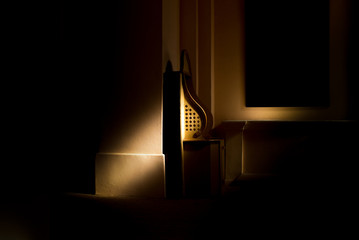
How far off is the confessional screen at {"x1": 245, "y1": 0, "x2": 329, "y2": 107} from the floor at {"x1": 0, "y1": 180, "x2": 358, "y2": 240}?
5.11 ft

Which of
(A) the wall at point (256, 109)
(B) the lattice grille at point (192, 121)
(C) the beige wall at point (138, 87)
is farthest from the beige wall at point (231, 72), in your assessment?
(C) the beige wall at point (138, 87)

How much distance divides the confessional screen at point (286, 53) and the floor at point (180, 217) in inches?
61.3

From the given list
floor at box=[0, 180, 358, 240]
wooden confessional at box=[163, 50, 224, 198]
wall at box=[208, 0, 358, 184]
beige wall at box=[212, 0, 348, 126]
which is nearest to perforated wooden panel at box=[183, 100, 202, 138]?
wooden confessional at box=[163, 50, 224, 198]

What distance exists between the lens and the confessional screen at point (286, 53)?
4.47 meters

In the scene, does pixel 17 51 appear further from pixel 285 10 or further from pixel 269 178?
pixel 285 10

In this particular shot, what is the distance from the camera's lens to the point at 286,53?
4.56 m

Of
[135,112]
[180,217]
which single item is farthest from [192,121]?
[180,217]

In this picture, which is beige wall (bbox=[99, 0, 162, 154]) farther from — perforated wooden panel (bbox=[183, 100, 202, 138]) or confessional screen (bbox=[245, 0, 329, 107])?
confessional screen (bbox=[245, 0, 329, 107])

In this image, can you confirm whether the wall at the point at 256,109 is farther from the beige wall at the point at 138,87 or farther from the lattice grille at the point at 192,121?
the beige wall at the point at 138,87

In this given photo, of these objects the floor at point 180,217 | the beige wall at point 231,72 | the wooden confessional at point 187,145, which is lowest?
the floor at point 180,217

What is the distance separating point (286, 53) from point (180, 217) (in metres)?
2.88

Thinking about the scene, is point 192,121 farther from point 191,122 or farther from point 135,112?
point 135,112

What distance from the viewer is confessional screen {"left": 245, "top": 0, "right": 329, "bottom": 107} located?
447cm

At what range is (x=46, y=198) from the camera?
1486mm
